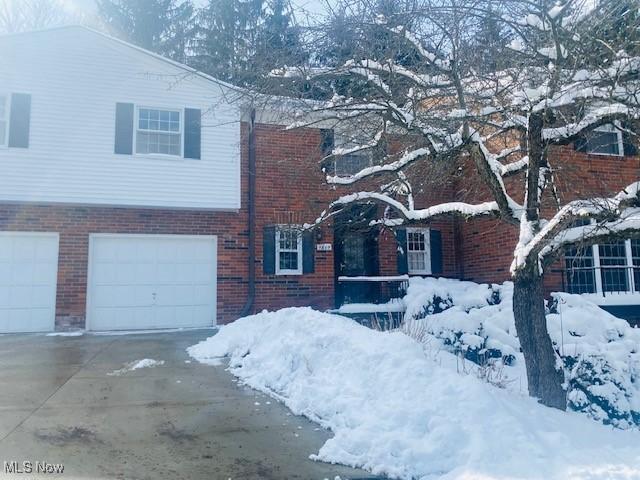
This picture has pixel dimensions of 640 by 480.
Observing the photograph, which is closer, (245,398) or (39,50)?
(245,398)

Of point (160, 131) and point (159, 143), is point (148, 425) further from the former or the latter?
point (160, 131)

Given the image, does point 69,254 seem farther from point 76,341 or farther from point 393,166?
point 393,166

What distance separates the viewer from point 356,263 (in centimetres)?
1391

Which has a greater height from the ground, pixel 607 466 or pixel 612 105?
pixel 612 105

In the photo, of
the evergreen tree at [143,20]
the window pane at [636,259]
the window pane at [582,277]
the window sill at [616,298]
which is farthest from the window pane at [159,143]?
the evergreen tree at [143,20]

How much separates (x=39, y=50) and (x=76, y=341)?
22.0 feet

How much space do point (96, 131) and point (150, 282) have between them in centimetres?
367

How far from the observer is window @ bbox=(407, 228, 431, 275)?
13.9 m

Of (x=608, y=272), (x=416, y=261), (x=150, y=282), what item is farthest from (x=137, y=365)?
(x=608, y=272)

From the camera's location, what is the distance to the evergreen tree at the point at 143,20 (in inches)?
961

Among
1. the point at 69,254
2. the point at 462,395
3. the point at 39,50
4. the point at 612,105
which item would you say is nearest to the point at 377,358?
the point at 462,395

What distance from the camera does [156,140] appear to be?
12156 millimetres

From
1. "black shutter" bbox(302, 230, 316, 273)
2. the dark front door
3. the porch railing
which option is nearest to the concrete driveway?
"black shutter" bbox(302, 230, 316, 273)

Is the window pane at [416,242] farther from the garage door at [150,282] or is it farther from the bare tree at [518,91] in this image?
the bare tree at [518,91]
